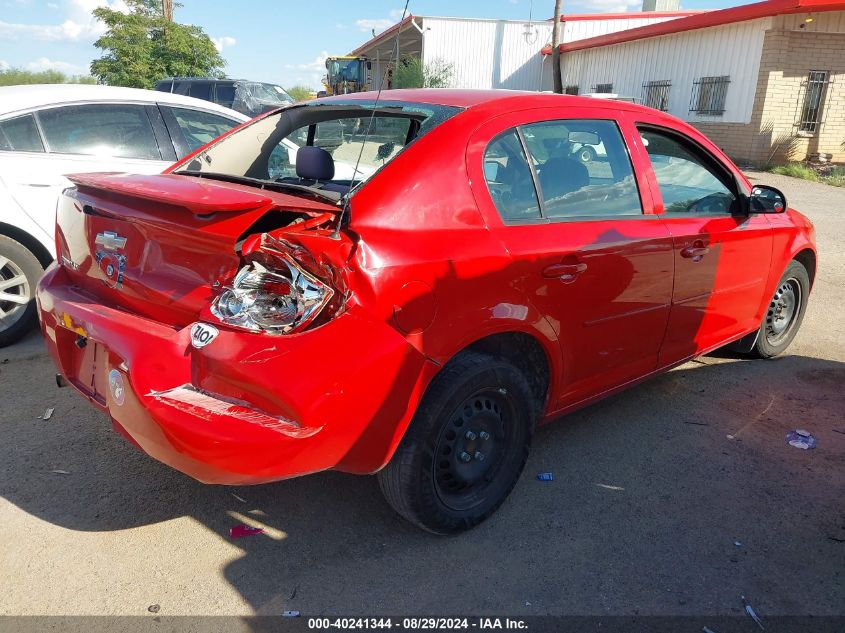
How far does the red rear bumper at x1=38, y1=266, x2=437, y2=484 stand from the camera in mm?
2191

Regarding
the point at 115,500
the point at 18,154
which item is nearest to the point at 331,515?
the point at 115,500

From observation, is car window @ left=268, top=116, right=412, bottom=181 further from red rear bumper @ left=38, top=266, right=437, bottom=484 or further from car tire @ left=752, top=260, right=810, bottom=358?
car tire @ left=752, top=260, right=810, bottom=358

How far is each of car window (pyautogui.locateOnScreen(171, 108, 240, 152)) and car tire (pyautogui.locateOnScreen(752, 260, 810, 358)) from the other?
175 inches

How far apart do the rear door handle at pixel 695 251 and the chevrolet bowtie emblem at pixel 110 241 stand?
2.62m

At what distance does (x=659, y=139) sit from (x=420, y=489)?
2.26 meters

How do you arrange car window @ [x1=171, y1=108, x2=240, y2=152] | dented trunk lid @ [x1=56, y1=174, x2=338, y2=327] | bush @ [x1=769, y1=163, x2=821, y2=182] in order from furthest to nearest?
bush @ [x1=769, y1=163, x2=821, y2=182]
car window @ [x1=171, y1=108, x2=240, y2=152]
dented trunk lid @ [x1=56, y1=174, x2=338, y2=327]

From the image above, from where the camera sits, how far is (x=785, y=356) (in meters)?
5.04

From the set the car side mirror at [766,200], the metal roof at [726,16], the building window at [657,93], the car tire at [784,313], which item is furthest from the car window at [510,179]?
the building window at [657,93]

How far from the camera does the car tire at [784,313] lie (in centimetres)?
474

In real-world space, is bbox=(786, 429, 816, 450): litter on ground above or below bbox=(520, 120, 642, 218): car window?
below

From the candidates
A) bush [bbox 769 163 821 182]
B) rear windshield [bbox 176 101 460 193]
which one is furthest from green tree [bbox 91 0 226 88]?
rear windshield [bbox 176 101 460 193]

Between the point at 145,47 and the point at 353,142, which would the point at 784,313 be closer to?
the point at 353,142

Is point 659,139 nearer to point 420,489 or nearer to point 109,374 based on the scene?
point 420,489

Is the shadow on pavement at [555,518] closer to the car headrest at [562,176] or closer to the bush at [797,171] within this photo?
the car headrest at [562,176]
